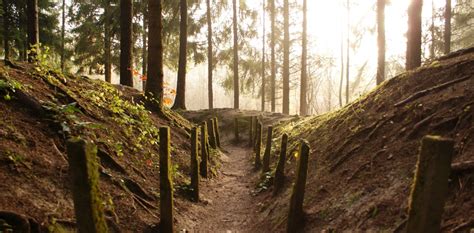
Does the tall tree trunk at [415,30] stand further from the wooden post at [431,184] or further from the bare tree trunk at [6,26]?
the bare tree trunk at [6,26]

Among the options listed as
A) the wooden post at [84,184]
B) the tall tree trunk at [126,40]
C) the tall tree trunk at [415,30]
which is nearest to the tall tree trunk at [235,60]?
the tall tree trunk at [126,40]

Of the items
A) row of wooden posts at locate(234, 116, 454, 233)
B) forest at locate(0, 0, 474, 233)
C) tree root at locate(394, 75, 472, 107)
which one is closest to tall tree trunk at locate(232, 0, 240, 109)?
forest at locate(0, 0, 474, 233)

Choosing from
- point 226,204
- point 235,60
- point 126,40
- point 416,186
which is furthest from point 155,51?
point 235,60

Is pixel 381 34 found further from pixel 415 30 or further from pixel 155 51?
pixel 155 51

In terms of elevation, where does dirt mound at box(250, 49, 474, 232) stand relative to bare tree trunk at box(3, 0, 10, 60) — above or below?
below

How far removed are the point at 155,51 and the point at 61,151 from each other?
613 cm

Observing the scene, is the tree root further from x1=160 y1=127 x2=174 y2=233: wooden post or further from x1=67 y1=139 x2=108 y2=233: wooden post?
x1=67 y1=139 x2=108 y2=233: wooden post

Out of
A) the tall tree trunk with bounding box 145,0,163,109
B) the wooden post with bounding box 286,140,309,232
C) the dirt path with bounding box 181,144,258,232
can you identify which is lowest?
the dirt path with bounding box 181,144,258,232

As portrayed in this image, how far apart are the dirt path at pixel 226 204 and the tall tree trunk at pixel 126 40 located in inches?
193

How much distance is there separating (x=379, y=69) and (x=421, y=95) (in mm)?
12429

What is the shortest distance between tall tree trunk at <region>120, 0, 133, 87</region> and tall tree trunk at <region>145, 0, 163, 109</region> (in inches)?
77.0

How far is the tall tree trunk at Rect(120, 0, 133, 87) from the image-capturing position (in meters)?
12.3

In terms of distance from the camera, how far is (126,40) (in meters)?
12.4

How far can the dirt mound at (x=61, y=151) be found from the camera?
408 cm
